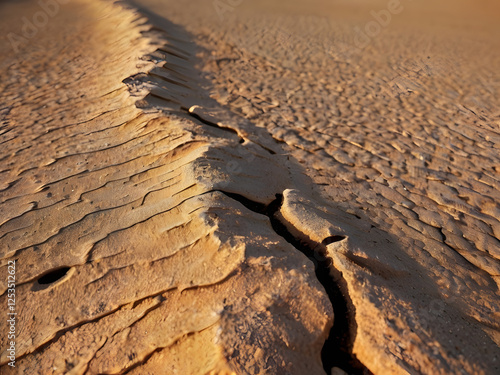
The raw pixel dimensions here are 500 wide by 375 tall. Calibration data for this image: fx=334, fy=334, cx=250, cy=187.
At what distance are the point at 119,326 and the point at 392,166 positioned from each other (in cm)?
197

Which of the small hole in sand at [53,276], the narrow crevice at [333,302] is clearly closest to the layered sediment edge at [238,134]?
the narrow crevice at [333,302]

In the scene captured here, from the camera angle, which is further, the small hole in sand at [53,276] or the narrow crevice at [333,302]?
the small hole in sand at [53,276]

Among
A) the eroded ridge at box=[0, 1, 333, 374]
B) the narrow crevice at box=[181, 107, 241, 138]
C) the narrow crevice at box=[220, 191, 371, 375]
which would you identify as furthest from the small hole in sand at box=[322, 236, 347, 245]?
the narrow crevice at box=[181, 107, 241, 138]

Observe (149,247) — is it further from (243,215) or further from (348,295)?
(348,295)

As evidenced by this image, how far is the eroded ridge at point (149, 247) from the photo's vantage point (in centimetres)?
121

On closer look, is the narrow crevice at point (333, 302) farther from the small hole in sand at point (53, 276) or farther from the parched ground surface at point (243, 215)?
the small hole in sand at point (53, 276)

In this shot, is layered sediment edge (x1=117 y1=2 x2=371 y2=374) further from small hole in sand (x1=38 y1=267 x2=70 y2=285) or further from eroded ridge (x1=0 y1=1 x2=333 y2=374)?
small hole in sand (x1=38 y1=267 x2=70 y2=285)

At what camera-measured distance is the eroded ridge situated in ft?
3.97

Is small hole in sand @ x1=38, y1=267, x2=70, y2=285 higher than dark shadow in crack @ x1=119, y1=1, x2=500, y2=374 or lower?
lower

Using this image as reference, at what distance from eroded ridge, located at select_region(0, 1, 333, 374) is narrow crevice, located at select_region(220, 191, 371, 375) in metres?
0.05

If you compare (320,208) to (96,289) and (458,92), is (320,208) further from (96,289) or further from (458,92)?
(458,92)

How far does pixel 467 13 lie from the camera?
7.23 m

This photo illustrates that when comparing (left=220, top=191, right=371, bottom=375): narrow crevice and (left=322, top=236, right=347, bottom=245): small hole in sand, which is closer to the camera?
(left=220, top=191, right=371, bottom=375): narrow crevice

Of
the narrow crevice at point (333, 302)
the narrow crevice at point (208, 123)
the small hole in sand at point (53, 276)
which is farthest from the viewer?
the narrow crevice at point (208, 123)
